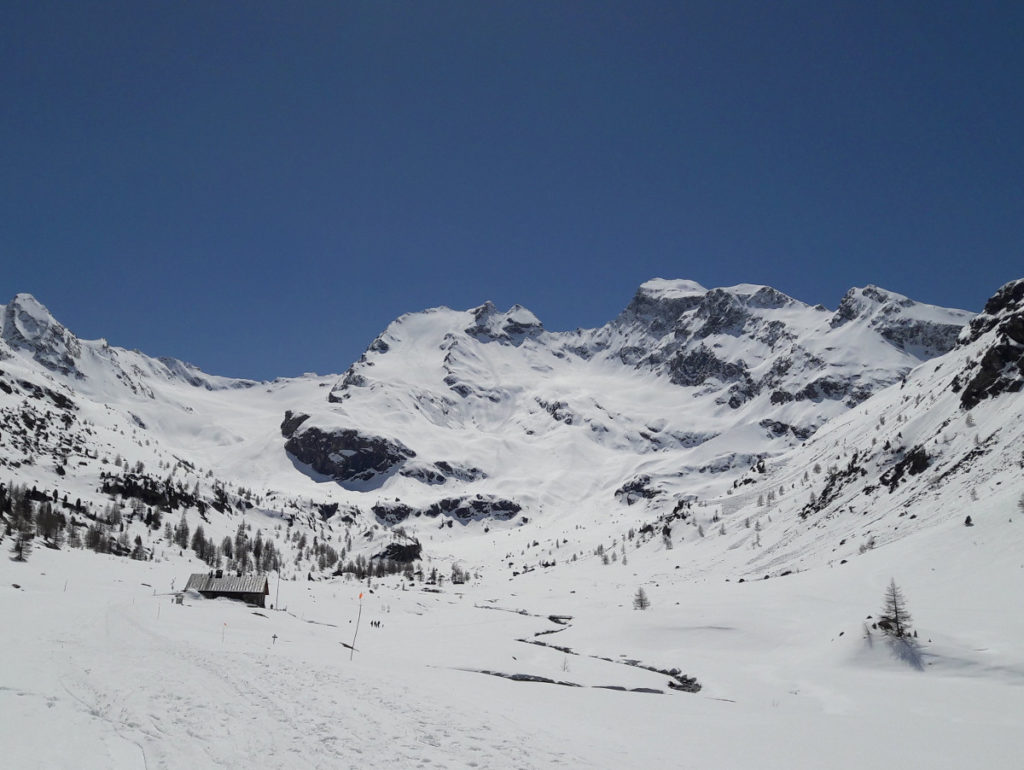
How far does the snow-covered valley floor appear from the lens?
1445 cm

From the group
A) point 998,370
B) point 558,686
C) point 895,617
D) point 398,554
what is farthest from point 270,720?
point 398,554

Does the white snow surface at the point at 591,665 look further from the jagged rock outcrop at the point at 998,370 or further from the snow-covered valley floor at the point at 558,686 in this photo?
the jagged rock outcrop at the point at 998,370

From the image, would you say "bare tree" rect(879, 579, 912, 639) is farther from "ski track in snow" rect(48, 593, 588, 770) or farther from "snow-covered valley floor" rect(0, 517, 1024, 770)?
"ski track in snow" rect(48, 593, 588, 770)

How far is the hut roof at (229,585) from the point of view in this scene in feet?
178

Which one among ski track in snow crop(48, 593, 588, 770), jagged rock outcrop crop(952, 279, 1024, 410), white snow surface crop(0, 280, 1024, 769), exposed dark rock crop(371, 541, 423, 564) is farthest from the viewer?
exposed dark rock crop(371, 541, 423, 564)

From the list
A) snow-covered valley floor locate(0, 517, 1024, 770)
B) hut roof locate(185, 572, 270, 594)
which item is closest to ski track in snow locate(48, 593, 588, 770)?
snow-covered valley floor locate(0, 517, 1024, 770)

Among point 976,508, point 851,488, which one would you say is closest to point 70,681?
point 976,508

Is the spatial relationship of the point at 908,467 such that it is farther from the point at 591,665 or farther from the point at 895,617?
the point at 591,665

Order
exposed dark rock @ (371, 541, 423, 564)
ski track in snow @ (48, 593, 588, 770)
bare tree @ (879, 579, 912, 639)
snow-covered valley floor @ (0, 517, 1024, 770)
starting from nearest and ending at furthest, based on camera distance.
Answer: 1. ski track in snow @ (48, 593, 588, 770)
2. snow-covered valley floor @ (0, 517, 1024, 770)
3. bare tree @ (879, 579, 912, 639)
4. exposed dark rock @ (371, 541, 423, 564)

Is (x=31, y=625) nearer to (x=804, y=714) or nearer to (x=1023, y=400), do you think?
(x=804, y=714)

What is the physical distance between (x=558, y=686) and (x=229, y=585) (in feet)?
130

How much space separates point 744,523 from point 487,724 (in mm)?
91758

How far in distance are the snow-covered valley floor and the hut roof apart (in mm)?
7122

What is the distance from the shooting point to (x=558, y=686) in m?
26.5
